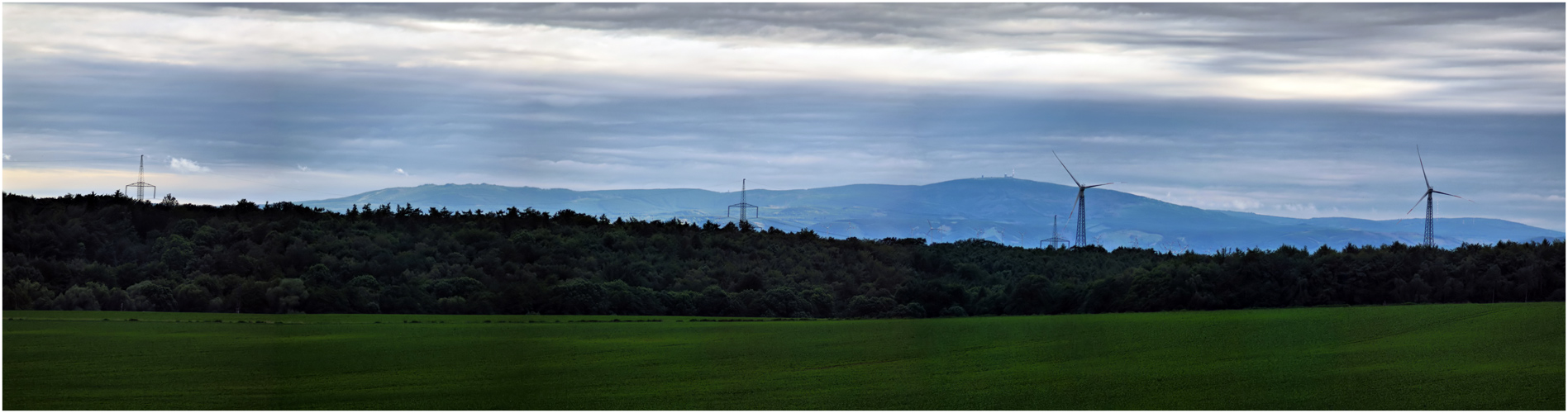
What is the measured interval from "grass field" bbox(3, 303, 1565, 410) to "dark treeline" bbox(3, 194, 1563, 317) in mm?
14219

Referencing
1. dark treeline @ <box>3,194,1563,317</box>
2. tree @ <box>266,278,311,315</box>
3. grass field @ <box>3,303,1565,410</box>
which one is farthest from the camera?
tree @ <box>266,278,311,315</box>

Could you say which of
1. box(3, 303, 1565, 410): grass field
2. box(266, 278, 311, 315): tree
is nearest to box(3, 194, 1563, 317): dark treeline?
box(266, 278, 311, 315): tree

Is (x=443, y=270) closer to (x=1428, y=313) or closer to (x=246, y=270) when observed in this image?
(x=246, y=270)

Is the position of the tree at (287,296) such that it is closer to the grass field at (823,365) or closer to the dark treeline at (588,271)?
the dark treeline at (588,271)

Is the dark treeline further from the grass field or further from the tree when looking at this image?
the grass field

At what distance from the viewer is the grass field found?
2761 cm

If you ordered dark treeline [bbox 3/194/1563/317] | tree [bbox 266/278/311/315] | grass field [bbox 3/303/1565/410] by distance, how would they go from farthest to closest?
tree [bbox 266/278/311/315], dark treeline [bbox 3/194/1563/317], grass field [bbox 3/303/1565/410]

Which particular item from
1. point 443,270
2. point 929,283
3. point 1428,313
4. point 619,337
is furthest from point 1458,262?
point 443,270

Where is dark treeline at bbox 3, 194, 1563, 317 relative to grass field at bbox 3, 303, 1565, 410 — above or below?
above

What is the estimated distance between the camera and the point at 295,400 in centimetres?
2753

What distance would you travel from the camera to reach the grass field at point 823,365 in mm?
27609

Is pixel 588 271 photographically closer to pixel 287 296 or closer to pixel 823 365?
pixel 287 296

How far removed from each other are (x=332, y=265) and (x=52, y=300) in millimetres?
15483

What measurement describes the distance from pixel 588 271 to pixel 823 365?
50.6 m
